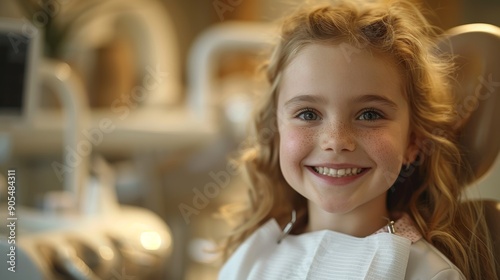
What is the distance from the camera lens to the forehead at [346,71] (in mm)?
759

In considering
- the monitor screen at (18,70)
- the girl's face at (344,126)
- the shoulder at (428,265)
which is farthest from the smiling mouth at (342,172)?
the monitor screen at (18,70)

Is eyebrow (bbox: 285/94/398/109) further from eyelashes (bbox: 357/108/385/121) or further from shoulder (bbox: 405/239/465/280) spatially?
shoulder (bbox: 405/239/465/280)

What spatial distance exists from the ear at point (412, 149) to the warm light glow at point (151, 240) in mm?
594

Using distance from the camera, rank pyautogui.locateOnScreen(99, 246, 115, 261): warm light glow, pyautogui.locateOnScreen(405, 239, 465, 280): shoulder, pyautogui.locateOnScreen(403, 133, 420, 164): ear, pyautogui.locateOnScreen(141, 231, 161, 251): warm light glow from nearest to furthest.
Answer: pyautogui.locateOnScreen(405, 239, 465, 280): shoulder
pyautogui.locateOnScreen(403, 133, 420, 164): ear
pyautogui.locateOnScreen(99, 246, 115, 261): warm light glow
pyautogui.locateOnScreen(141, 231, 161, 251): warm light glow

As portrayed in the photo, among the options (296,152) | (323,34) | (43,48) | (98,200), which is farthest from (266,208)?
(43,48)

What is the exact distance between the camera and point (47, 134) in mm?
1832

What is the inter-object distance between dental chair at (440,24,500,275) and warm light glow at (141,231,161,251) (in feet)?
2.12

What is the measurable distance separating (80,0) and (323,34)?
2.01 m

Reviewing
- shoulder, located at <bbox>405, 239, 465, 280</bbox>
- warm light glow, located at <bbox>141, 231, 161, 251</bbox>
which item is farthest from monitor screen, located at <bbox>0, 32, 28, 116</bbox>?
shoulder, located at <bbox>405, 239, 465, 280</bbox>

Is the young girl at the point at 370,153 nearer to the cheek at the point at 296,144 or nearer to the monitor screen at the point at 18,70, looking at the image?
the cheek at the point at 296,144

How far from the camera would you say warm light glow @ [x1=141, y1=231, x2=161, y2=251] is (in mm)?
1259

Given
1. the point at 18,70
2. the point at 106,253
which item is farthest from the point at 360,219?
the point at 18,70

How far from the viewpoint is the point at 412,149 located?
32.8 inches

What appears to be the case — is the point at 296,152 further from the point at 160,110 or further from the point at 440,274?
the point at 160,110
